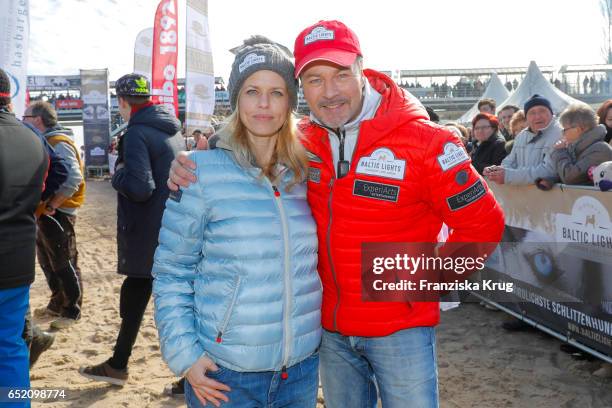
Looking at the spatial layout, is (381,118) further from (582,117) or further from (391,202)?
(582,117)

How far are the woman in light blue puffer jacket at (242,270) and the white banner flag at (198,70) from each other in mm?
6912

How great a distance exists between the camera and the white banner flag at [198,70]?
27.8 ft

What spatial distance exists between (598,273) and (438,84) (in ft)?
123

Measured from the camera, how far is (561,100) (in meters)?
14.4

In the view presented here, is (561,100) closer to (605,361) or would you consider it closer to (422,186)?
(605,361)

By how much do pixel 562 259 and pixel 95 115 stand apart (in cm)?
2001

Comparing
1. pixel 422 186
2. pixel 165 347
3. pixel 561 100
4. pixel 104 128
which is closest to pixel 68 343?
pixel 165 347

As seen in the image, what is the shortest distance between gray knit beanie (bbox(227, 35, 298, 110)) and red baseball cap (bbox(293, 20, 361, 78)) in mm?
48

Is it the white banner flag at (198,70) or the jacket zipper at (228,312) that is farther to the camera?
the white banner flag at (198,70)

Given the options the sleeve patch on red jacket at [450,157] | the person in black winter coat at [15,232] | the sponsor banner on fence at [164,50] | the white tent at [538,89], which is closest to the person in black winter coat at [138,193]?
the person in black winter coat at [15,232]

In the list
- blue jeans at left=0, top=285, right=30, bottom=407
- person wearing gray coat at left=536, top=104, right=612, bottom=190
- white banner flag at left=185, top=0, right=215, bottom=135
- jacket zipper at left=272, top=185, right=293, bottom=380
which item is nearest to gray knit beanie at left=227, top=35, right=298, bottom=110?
jacket zipper at left=272, top=185, right=293, bottom=380

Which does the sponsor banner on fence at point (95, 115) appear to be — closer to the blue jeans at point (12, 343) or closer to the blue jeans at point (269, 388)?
the blue jeans at point (12, 343)
